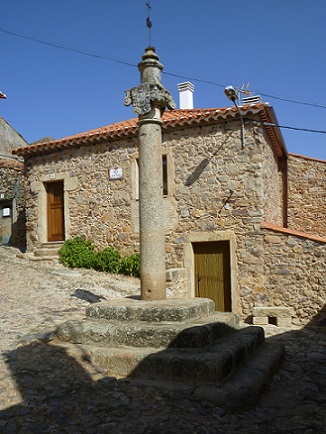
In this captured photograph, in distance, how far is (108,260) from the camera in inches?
416

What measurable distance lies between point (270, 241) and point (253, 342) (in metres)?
4.11

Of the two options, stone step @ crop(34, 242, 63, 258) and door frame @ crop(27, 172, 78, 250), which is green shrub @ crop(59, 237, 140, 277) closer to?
stone step @ crop(34, 242, 63, 258)

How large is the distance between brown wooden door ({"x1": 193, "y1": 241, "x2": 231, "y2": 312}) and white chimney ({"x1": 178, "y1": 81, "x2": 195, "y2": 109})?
4.74 m

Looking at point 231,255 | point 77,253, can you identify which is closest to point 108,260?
point 77,253

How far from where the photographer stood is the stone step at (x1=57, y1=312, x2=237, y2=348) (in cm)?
438

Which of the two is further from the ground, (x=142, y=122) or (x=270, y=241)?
(x=142, y=122)

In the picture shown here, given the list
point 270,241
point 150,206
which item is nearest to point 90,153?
point 270,241

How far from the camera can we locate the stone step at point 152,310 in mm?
4770

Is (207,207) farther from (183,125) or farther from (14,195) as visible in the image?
(14,195)

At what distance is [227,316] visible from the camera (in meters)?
5.28

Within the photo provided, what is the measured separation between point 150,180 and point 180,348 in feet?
7.06

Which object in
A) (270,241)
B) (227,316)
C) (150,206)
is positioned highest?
(150,206)

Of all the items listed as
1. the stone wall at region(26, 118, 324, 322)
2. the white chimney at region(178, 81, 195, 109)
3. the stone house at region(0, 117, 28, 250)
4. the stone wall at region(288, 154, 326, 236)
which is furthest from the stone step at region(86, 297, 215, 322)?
the stone house at region(0, 117, 28, 250)

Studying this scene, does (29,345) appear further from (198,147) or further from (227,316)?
(198,147)
